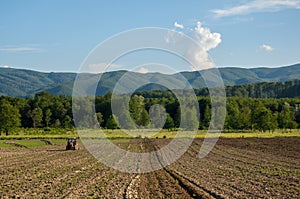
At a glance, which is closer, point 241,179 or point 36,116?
point 241,179

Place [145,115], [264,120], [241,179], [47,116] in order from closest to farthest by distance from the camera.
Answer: [241,179] → [145,115] → [264,120] → [47,116]

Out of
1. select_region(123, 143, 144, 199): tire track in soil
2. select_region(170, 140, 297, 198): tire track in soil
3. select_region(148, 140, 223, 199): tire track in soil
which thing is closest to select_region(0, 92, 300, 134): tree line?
select_region(170, 140, 297, 198): tire track in soil

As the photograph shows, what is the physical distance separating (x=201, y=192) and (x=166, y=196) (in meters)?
2.03

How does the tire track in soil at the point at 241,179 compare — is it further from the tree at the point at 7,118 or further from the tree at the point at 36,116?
the tree at the point at 36,116

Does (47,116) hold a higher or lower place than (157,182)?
higher

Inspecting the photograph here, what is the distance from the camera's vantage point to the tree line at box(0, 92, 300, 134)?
97938 mm

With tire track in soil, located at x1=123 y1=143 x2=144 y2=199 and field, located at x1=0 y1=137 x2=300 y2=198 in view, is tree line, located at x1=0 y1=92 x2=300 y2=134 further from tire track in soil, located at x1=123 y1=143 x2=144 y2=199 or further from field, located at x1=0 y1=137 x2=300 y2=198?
tire track in soil, located at x1=123 y1=143 x2=144 y2=199

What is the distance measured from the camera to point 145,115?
284 ft

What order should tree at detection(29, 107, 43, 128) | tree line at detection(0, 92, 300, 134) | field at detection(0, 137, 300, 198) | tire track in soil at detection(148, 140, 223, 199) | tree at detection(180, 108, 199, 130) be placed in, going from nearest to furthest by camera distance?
tire track in soil at detection(148, 140, 223, 199) → field at detection(0, 137, 300, 198) → tree line at detection(0, 92, 300, 134) → tree at detection(180, 108, 199, 130) → tree at detection(29, 107, 43, 128)

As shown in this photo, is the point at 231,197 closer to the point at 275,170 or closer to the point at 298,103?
the point at 275,170

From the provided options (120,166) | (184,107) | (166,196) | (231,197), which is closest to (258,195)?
(231,197)

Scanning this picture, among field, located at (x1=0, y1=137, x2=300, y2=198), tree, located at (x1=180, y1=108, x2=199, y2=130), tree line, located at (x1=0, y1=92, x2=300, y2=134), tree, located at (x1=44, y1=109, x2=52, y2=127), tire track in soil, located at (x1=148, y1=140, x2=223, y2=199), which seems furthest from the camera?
tree, located at (x1=44, y1=109, x2=52, y2=127)

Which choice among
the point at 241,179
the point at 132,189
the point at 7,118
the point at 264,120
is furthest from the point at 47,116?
the point at 132,189

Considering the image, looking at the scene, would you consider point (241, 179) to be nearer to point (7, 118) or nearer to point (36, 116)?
point (7, 118)
